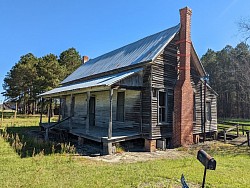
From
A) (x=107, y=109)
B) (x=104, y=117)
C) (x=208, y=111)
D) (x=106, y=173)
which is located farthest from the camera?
(x=208, y=111)

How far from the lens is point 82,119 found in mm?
17734

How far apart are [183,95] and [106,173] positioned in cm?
750

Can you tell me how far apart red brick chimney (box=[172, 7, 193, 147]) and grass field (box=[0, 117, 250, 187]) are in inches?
140

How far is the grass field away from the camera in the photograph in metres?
5.93

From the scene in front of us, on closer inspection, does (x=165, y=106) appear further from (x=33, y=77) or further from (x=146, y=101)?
(x=33, y=77)

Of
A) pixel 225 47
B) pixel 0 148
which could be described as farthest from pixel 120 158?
pixel 225 47

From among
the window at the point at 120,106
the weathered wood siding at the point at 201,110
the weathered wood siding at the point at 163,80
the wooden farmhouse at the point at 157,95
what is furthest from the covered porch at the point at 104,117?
the weathered wood siding at the point at 201,110

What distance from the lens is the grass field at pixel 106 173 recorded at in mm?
5934

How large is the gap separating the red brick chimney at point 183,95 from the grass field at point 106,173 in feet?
11.7

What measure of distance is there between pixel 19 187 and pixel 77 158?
11.7ft

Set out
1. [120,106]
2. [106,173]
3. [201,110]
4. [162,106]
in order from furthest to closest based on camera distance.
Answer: [201,110], [120,106], [162,106], [106,173]

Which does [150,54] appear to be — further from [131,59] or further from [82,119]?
[82,119]

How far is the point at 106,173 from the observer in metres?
6.87

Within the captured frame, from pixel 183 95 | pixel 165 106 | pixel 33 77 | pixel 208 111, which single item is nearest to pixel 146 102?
pixel 165 106
